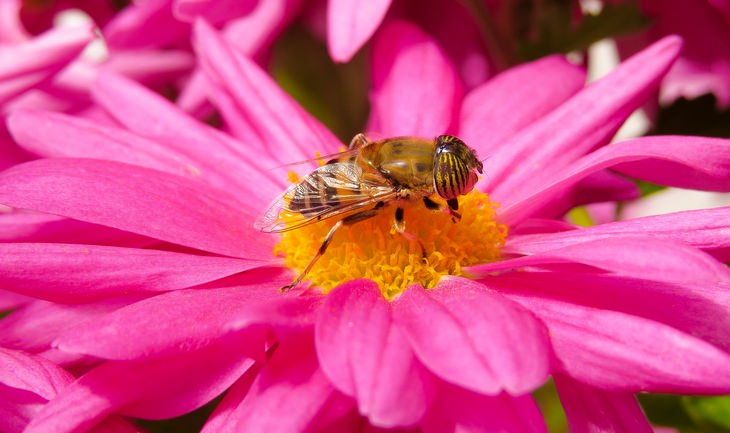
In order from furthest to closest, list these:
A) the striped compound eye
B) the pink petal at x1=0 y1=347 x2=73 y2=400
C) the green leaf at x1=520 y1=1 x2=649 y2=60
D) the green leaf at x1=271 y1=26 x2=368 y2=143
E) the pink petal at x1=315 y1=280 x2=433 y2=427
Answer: the green leaf at x1=271 y1=26 x2=368 y2=143 < the green leaf at x1=520 y1=1 x2=649 y2=60 < the striped compound eye < the pink petal at x1=0 y1=347 x2=73 y2=400 < the pink petal at x1=315 y1=280 x2=433 y2=427

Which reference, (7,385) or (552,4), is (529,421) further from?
(552,4)

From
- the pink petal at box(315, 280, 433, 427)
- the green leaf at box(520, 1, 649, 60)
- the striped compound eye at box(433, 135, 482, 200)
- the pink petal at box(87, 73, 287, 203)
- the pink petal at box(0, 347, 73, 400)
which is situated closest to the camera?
the pink petal at box(315, 280, 433, 427)

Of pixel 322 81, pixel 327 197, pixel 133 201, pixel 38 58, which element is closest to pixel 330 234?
pixel 327 197

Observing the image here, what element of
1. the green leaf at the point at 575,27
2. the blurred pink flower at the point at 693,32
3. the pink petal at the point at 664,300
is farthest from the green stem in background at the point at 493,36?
the pink petal at the point at 664,300

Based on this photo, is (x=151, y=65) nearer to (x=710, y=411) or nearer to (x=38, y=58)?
(x=38, y=58)

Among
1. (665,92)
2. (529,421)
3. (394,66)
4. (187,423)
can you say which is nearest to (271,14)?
(394,66)

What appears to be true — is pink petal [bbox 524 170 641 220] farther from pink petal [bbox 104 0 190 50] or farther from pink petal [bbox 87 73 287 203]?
pink petal [bbox 104 0 190 50]

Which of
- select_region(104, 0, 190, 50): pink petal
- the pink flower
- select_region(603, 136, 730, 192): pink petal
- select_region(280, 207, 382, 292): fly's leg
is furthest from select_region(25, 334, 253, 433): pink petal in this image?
select_region(104, 0, 190, 50): pink petal
